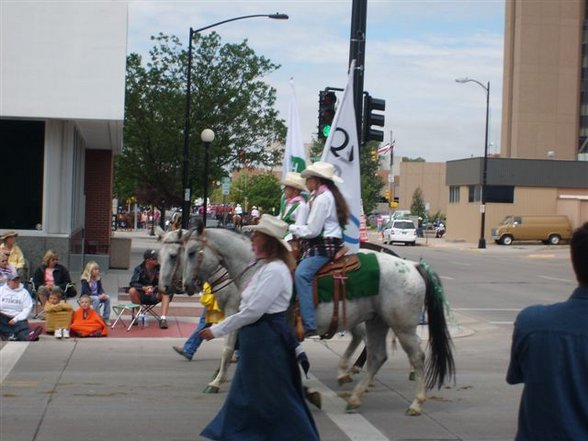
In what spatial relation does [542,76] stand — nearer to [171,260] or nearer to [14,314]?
[14,314]

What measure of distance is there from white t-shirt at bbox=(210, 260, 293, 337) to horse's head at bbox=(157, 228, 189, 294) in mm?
3196

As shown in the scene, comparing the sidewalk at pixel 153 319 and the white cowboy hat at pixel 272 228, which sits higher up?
the white cowboy hat at pixel 272 228

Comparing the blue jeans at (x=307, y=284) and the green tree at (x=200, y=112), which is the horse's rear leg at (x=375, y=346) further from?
the green tree at (x=200, y=112)

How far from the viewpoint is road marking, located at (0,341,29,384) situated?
11.4 meters

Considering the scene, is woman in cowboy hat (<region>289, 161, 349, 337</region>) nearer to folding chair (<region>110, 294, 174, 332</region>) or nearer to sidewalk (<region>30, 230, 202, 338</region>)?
sidewalk (<region>30, 230, 202, 338</region>)

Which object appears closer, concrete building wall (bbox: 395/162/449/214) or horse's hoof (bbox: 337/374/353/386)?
horse's hoof (bbox: 337/374/353/386)

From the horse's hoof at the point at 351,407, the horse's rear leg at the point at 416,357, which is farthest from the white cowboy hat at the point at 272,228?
the horse's rear leg at the point at 416,357

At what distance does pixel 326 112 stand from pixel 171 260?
7269 mm

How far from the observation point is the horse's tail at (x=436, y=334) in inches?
376

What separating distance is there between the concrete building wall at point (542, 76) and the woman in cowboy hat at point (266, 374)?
81.3m

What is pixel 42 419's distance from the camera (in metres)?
8.67

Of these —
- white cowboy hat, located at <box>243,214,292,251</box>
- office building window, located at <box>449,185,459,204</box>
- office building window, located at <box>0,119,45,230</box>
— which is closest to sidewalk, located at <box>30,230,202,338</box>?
office building window, located at <box>0,119,45,230</box>

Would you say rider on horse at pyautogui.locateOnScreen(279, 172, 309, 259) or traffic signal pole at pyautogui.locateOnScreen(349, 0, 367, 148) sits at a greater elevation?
traffic signal pole at pyautogui.locateOnScreen(349, 0, 367, 148)

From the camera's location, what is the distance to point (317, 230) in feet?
30.0
